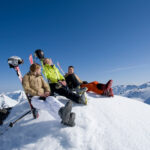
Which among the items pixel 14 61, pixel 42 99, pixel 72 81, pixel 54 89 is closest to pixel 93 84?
pixel 72 81

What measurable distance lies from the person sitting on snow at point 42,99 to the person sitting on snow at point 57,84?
957 millimetres

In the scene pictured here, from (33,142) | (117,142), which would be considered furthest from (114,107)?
(33,142)

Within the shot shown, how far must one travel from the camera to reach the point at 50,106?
475cm

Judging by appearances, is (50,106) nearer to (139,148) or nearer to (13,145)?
(13,145)

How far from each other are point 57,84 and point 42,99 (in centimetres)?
192

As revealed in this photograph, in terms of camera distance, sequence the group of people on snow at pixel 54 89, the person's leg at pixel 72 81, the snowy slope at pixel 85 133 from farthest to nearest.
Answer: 1. the person's leg at pixel 72 81
2. the group of people on snow at pixel 54 89
3. the snowy slope at pixel 85 133

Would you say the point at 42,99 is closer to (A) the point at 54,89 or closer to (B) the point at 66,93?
(B) the point at 66,93

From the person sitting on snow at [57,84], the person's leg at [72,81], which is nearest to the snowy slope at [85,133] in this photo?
the person sitting on snow at [57,84]

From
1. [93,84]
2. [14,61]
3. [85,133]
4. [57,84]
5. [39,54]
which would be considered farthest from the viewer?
[93,84]

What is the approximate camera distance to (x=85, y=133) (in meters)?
4.46

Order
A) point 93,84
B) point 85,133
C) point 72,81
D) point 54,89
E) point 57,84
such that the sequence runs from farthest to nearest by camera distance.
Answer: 1. point 93,84
2. point 72,81
3. point 54,89
4. point 57,84
5. point 85,133

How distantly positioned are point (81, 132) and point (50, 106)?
1418mm

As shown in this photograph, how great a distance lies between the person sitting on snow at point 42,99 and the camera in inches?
173

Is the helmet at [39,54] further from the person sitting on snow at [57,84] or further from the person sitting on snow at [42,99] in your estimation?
the person sitting on snow at [42,99]
